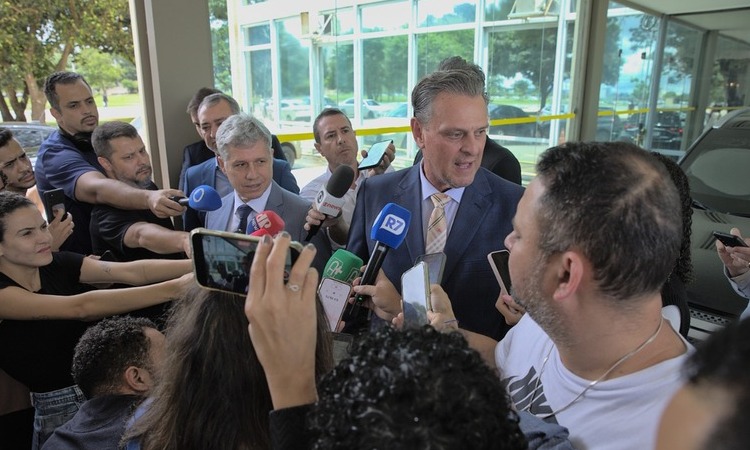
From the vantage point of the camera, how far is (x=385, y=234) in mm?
1535

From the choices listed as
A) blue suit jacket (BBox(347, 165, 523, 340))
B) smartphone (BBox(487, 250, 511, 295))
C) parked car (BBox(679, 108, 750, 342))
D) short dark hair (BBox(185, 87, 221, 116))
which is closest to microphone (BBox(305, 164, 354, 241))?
blue suit jacket (BBox(347, 165, 523, 340))

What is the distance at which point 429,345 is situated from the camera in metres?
0.63

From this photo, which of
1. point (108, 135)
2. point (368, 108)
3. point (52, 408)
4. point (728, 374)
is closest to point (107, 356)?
point (52, 408)

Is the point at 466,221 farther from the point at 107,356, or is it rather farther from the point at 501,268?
the point at 107,356

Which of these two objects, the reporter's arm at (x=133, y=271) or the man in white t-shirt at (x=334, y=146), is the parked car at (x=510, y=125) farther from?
the reporter's arm at (x=133, y=271)

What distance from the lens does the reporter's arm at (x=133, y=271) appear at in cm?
206

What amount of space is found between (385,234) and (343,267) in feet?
0.74

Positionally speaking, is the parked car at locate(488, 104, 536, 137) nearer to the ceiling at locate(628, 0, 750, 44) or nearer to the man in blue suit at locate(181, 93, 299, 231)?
the ceiling at locate(628, 0, 750, 44)

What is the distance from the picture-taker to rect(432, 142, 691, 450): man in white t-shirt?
943 mm

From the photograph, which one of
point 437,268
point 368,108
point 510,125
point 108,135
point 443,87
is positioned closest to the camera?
point 437,268

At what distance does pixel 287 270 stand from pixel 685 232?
1533 millimetres

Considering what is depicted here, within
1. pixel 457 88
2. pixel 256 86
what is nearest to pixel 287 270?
pixel 457 88

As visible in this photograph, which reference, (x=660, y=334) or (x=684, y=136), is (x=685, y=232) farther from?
(x=684, y=136)

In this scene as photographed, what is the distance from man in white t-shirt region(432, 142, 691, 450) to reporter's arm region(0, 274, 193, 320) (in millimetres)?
1257
